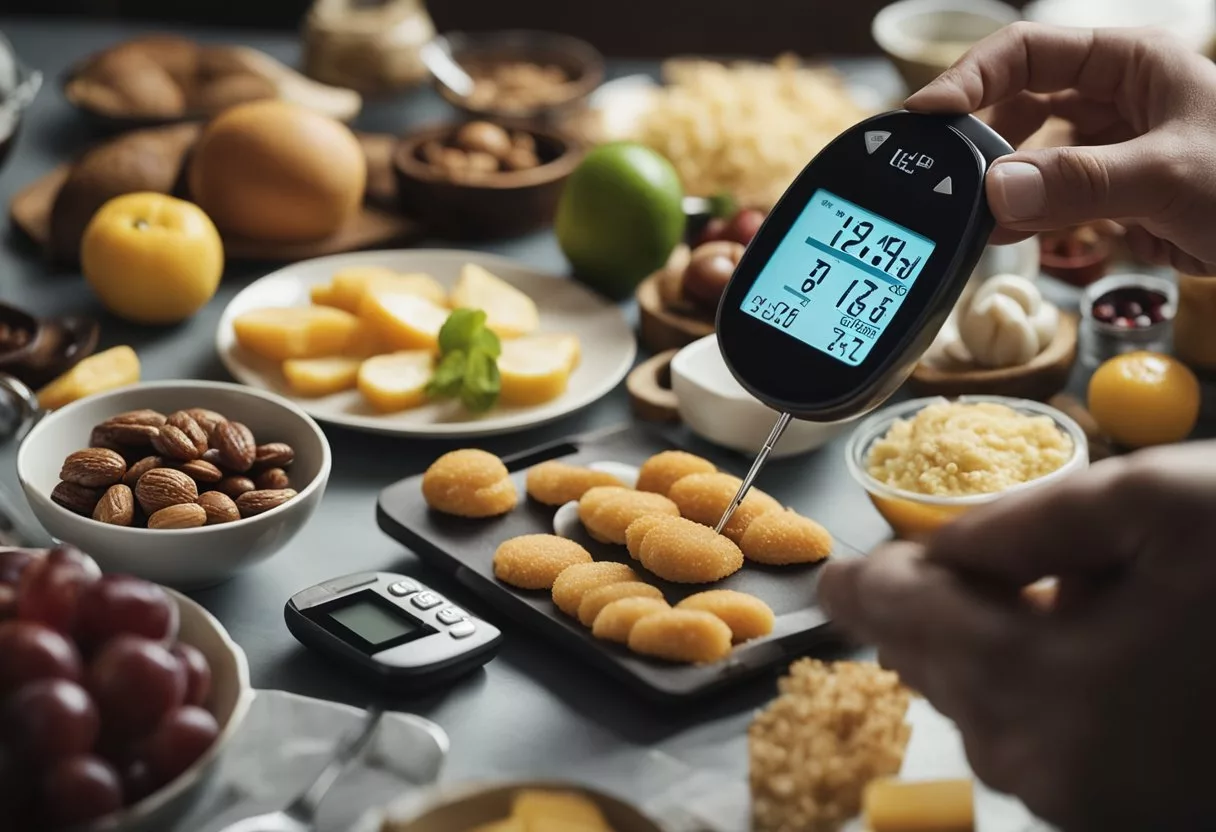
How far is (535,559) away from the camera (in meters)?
1.29

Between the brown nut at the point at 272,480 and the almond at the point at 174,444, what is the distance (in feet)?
0.21

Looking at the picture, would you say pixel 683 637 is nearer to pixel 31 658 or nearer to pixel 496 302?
pixel 31 658

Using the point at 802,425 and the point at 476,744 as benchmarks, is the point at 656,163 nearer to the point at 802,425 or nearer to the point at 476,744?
the point at 802,425

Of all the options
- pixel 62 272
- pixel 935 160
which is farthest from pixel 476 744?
pixel 62 272

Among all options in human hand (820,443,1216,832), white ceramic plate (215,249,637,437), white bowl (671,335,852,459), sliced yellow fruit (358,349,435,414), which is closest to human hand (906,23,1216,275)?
white bowl (671,335,852,459)

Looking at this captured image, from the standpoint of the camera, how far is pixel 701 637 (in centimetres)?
117

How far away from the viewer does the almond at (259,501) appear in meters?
1.31

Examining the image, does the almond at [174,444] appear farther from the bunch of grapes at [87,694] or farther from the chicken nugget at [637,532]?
the chicken nugget at [637,532]

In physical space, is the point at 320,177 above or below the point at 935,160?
below

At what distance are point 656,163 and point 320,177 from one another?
19.0 inches

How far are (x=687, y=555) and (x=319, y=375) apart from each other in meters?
0.60

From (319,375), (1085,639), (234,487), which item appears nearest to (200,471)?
(234,487)

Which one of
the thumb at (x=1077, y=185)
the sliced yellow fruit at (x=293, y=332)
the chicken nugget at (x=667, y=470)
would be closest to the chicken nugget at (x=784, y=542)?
the chicken nugget at (x=667, y=470)

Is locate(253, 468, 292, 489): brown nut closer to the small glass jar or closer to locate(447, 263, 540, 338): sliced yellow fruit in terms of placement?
locate(447, 263, 540, 338): sliced yellow fruit
